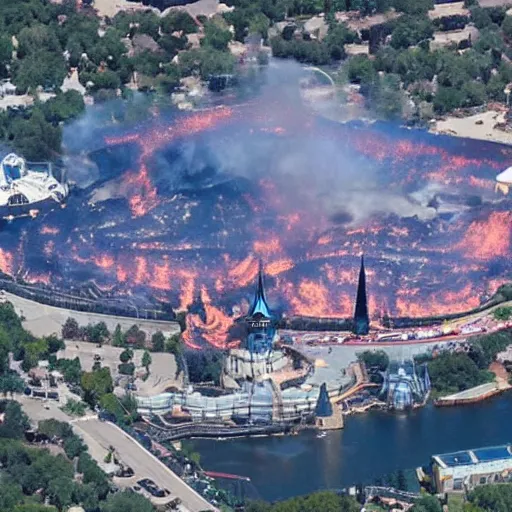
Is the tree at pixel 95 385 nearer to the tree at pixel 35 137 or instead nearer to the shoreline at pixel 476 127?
the tree at pixel 35 137

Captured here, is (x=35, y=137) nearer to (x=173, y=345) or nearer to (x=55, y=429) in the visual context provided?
(x=173, y=345)

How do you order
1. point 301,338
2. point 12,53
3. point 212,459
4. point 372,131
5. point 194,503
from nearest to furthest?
point 194,503 < point 212,459 < point 301,338 < point 372,131 < point 12,53

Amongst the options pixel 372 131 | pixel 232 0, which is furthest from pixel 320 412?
pixel 232 0

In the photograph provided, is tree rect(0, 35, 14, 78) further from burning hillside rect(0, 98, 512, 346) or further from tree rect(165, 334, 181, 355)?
tree rect(165, 334, 181, 355)

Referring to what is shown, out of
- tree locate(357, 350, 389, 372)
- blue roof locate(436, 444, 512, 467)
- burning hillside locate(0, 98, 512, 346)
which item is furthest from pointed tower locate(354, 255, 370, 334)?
blue roof locate(436, 444, 512, 467)

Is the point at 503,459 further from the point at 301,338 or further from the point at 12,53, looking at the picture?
the point at 12,53

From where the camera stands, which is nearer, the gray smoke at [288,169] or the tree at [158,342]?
the tree at [158,342]

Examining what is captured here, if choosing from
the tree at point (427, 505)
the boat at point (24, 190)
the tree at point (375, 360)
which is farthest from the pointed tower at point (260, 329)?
the boat at point (24, 190)

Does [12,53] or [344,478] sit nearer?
[344,478]
